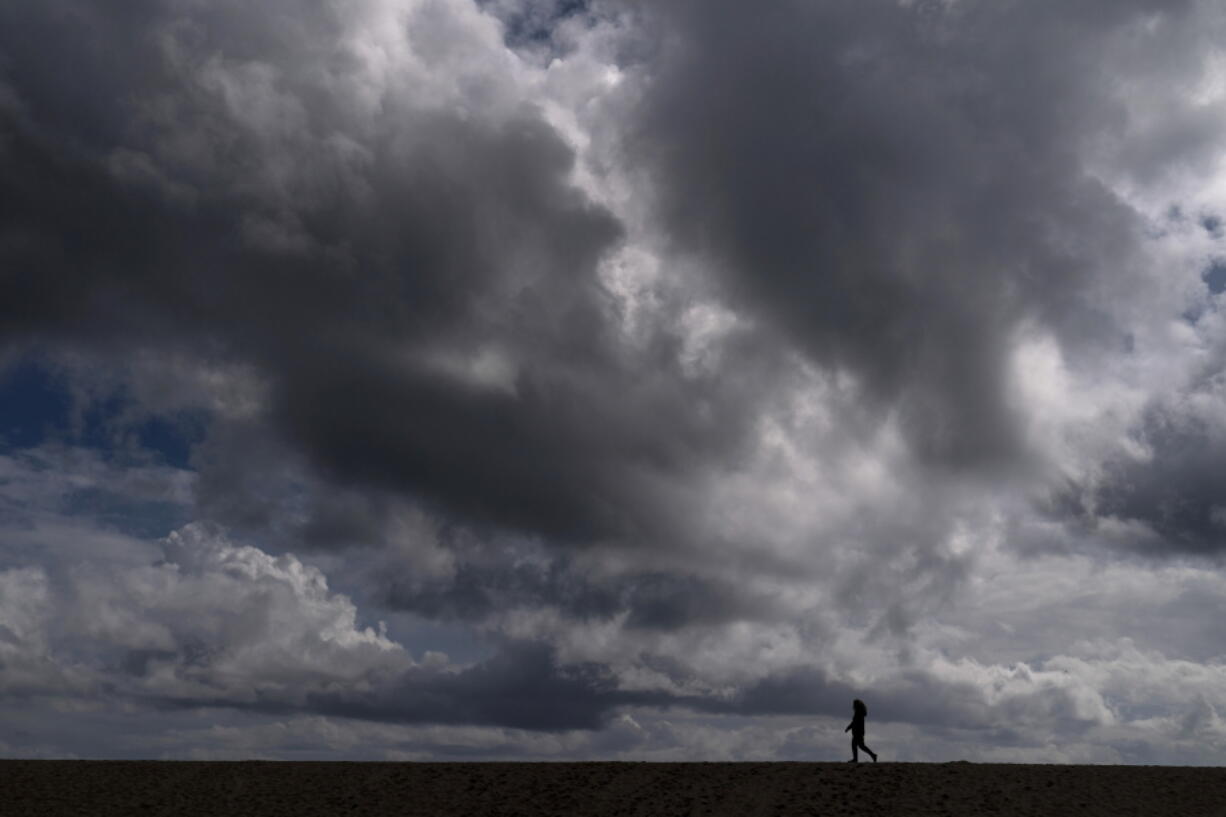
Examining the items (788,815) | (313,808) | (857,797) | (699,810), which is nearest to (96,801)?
(313,808)

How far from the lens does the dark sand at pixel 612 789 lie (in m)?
30.6

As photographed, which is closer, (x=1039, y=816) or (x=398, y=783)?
(x=1039, y=816)

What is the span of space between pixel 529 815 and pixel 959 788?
13.7m

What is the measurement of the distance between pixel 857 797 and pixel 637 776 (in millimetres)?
7740

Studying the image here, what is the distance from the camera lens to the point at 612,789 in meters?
33.4

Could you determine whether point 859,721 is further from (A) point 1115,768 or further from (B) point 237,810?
(B) point 237,810

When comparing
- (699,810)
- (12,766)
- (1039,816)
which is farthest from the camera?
(12,766)

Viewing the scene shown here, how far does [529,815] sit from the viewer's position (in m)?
31.6

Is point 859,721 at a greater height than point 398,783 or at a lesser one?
greater

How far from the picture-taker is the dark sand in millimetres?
30594

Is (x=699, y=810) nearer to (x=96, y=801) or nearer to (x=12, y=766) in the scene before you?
(x=96, y=801)

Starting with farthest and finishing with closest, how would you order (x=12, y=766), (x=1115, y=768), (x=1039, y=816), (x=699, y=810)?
(x=12, y=766) < (x=1115, y=768) < (x=699, y=810) < (x=1039, y=816)

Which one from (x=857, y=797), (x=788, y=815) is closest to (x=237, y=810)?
(x=788, y=815)

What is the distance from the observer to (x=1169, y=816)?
96.1 feet
